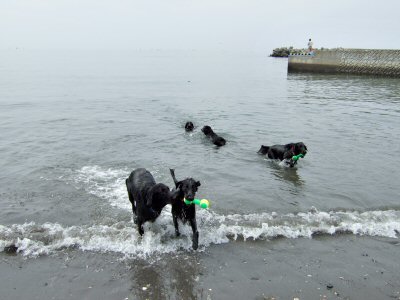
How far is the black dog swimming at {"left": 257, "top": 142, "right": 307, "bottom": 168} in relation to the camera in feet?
36.0

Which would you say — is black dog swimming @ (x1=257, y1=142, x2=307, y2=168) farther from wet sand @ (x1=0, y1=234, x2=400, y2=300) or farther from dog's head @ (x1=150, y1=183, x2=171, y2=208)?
dog's head @ (x1=150, y1=183, x2=171, y2=208)

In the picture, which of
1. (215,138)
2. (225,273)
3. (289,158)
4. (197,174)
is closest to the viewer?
(225,273)

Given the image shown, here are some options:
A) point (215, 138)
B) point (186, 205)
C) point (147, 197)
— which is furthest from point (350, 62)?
point (147, 197)

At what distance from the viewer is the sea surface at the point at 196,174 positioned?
278 inches

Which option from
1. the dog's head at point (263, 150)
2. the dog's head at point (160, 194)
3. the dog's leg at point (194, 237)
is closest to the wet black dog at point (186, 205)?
the dog's leg at point (194, 237)

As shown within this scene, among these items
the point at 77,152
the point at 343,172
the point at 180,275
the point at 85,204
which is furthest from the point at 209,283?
the point at 77,152

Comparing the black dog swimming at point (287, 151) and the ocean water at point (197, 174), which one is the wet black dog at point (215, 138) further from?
the black dog swimming at point (287, 151)

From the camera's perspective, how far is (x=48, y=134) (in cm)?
1572

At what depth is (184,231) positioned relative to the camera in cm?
710

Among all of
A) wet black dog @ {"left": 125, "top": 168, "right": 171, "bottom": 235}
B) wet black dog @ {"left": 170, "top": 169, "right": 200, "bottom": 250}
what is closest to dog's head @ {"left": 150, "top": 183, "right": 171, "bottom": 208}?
wet black dog @ {"left": 125, "top": 168, "right": 171, "bottom": 235}

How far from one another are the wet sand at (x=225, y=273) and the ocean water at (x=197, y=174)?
303 mm

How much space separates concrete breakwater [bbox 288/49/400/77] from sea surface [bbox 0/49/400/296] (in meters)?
25.7

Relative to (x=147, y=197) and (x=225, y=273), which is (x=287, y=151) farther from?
(x=225, y=273)

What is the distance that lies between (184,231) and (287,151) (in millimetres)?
5529
